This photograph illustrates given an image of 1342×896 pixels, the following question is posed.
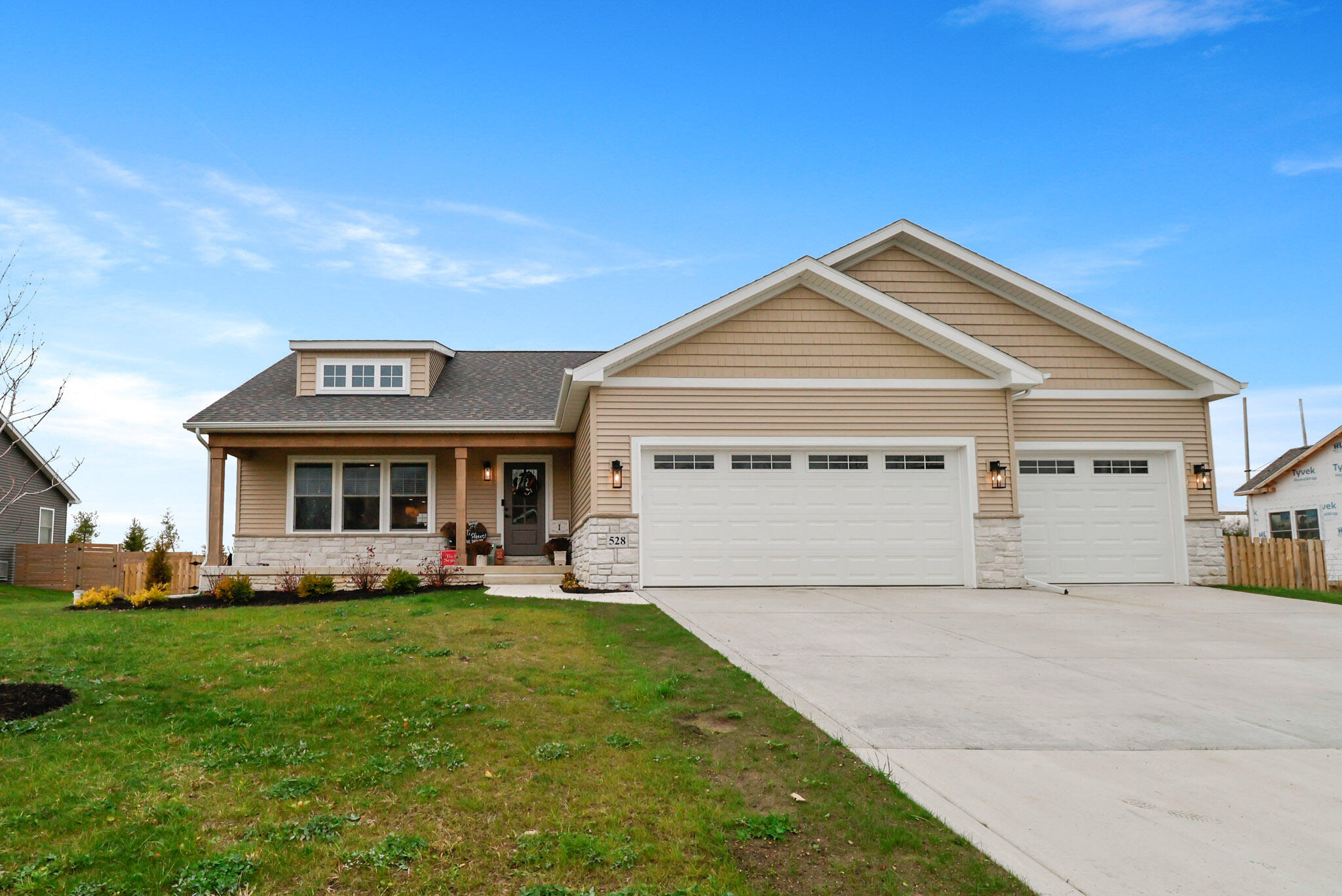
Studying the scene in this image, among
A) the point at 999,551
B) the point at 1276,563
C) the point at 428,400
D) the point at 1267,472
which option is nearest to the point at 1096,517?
the point at 999,551

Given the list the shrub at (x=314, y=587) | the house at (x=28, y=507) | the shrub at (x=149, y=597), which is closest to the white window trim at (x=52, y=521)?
the house at (x=28, y=507)

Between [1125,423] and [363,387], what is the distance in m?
15.9

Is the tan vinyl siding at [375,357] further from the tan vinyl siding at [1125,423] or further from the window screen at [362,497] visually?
the tan vinyl siding at [1125,423]

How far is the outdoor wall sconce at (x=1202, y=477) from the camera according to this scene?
1565cm

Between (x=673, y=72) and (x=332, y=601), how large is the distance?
41.8ft

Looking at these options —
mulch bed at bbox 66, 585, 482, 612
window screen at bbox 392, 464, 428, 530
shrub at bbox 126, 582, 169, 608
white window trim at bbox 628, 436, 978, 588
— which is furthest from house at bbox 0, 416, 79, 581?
white window trim at bbox 628, 436, 978, 588

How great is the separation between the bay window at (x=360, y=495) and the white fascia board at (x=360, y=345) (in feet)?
8.53

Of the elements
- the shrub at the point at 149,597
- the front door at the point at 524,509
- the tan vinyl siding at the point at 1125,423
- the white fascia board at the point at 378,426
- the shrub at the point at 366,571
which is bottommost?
the shrub at the point at 149,597

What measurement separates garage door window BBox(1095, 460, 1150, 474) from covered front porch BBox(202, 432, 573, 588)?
1020 cm

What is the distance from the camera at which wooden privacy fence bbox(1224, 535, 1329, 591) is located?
49.9 feet

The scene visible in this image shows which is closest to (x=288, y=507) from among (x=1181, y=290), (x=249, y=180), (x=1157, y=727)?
(x=249, y=180)

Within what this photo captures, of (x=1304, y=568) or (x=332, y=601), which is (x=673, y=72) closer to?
(x=332, y=601)

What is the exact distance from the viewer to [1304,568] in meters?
15.3

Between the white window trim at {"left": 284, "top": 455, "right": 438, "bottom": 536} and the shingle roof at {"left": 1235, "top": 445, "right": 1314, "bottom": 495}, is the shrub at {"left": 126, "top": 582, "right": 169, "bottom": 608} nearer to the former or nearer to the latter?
the white window trim at {"left": 284, "top": 455, "right": 438, "bottom": 536}
